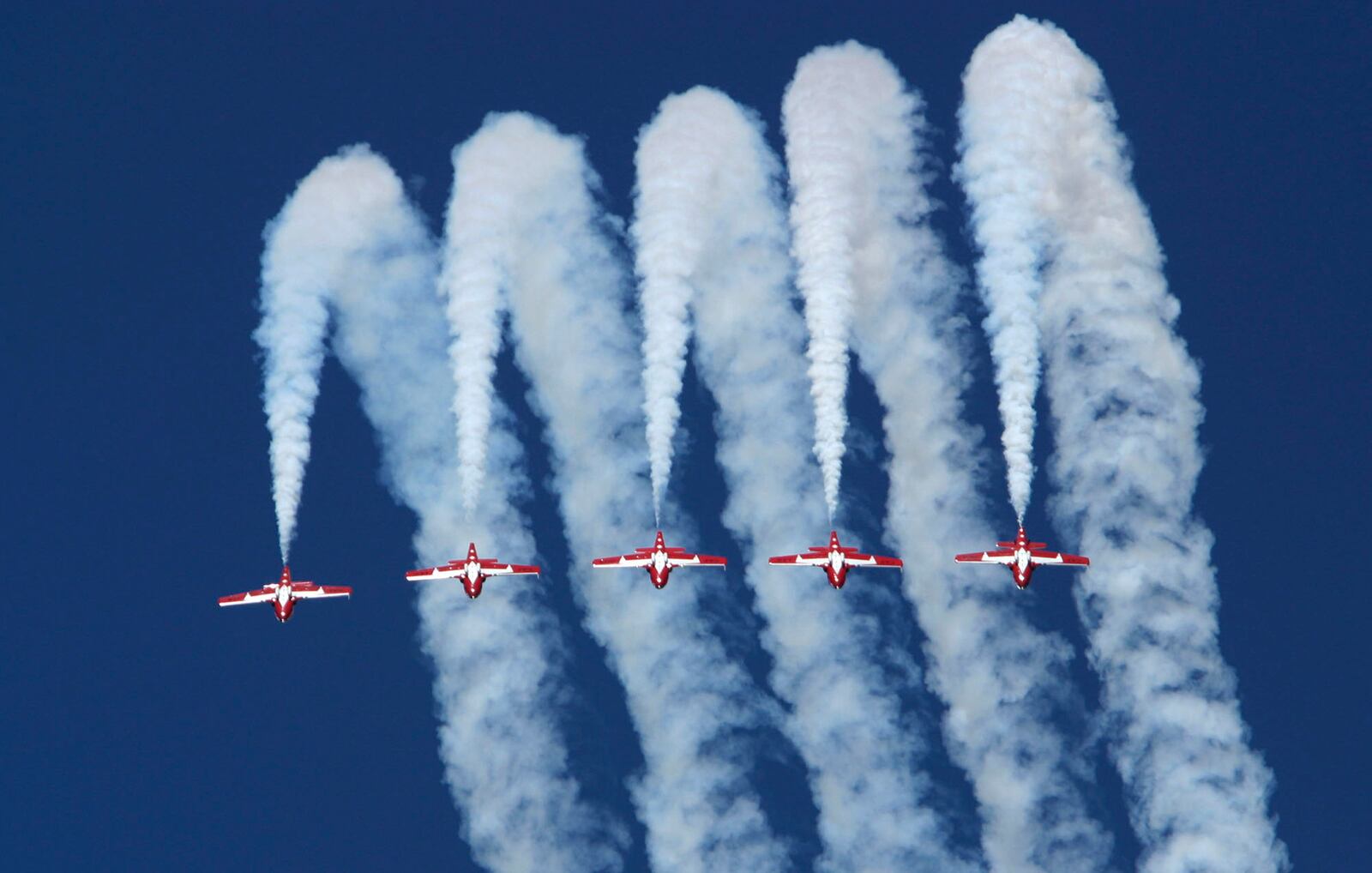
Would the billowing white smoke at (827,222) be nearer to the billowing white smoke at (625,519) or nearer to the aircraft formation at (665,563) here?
the aircraft formation at (665,563)

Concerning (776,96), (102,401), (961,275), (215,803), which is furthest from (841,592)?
(102,401)

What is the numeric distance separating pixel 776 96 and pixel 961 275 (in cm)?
1539

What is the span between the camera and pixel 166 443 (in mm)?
122938

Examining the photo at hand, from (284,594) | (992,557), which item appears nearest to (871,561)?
(992,557)

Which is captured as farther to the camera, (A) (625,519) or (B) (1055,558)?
(A) (625,519)

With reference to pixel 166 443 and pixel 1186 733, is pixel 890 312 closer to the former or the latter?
pixel 1186 733

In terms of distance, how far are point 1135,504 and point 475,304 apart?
110 ft

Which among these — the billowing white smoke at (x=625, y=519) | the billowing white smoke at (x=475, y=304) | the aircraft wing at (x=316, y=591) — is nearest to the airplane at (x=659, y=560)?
the billowing white smoke at (x=625, y=519)

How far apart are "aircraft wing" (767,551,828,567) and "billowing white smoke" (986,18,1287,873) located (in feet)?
40.0

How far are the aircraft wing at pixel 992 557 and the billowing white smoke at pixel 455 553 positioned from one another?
70.1 feet

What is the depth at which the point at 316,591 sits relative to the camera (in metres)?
114

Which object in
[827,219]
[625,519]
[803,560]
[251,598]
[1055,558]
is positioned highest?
[827,219]

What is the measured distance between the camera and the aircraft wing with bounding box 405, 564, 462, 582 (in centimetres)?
11194

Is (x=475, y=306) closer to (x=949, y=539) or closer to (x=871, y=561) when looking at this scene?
(x=871, y=561)
